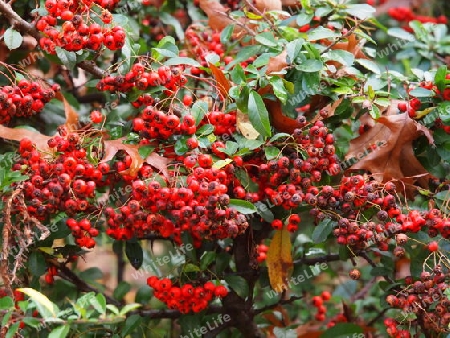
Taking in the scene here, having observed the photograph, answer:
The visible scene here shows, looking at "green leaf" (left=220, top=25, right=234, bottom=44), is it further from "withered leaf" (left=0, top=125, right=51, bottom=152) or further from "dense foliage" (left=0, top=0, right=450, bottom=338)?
"withered leaf" (left=0, top=125, right=51, bottom=152)

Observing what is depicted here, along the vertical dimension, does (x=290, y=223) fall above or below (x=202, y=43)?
below

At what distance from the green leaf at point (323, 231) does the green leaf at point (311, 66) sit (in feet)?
1.78

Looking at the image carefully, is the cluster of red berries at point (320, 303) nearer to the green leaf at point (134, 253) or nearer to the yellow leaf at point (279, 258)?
the yellow leaf at point (279, 258)

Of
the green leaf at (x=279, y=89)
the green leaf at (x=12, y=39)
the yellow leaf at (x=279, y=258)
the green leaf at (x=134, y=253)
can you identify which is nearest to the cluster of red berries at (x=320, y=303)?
the yellow leaf at (x=279, y=258)

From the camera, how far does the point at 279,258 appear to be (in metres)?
2.61

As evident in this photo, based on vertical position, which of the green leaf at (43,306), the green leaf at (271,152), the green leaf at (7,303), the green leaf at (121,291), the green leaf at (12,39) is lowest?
the green leaf at (121,291)

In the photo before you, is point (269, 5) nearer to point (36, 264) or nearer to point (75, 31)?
point (75, 31)

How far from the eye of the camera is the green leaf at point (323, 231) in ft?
7.91

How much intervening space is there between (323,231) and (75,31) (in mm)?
1136

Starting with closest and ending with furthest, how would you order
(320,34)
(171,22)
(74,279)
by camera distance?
(320,34) < (74,279) < (171,22)

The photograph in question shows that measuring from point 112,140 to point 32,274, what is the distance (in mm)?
632

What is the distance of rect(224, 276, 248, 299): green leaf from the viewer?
103 inches

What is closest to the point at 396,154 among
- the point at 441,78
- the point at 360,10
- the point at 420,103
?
the point at 420,103

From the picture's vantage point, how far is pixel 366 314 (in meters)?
3.71
